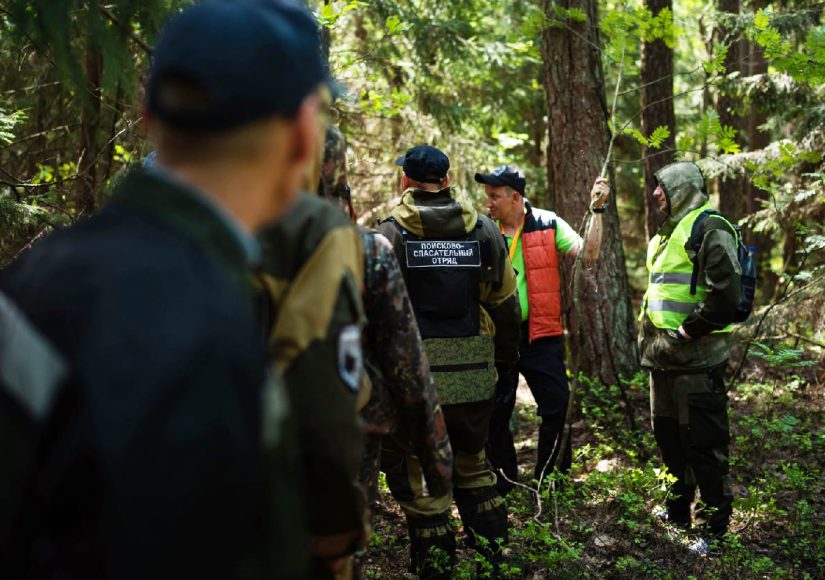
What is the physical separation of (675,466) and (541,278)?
1.77m

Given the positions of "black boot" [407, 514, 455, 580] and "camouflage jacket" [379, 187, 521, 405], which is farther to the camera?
"camouflage jacket" [379, 187, 521, 405]

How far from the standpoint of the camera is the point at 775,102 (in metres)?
9.82

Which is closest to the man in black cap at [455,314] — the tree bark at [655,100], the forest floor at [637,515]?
the forest floor at [637,515]

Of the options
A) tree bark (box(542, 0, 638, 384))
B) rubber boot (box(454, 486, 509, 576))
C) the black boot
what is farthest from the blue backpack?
the black boot

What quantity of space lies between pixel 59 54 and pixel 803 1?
37.0ft

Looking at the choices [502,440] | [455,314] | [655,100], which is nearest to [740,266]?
[455,314]

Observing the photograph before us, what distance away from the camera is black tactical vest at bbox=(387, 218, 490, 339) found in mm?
4660

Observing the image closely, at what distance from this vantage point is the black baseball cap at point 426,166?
15.7ft

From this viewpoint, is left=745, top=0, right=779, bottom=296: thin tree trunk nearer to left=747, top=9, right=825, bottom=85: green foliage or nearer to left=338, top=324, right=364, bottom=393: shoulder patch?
left=747, top=9, right=825, bottom=85: green foliage

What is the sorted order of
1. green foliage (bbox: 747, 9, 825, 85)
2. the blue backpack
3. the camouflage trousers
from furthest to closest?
the blue backpack → green foliage (bbox: 747, 9, 825, 85) → the camouflage trousers

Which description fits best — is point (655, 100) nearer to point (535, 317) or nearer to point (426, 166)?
point (535, 317)

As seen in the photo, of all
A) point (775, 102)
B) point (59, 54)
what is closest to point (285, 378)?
point (59, 54)

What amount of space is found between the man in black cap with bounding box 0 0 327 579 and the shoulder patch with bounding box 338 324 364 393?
0.63 metres

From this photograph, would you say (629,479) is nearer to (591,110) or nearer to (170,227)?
(591,110)
